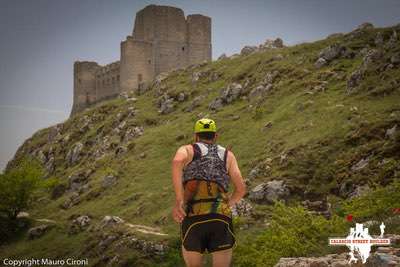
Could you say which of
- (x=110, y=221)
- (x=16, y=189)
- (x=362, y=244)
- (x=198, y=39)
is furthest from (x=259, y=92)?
(x=362, y=244)

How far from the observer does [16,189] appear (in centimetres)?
4338

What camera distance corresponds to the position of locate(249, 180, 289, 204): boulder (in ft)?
84.6

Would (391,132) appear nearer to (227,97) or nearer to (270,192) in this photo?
(270,192)

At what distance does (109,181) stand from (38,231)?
22.1 ft

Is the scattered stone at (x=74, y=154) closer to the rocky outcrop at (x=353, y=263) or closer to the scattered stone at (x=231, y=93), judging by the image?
the scattered stone at (x=231, y=93)

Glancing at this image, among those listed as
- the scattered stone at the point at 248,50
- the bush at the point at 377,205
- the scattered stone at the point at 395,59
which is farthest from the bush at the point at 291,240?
the scattered stone at the point at 248,50

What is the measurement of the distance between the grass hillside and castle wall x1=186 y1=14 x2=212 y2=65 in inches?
478

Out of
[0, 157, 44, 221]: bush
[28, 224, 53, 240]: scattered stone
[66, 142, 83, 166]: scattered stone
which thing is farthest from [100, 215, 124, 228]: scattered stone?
[66, 142, 83, 166]: scattered stone

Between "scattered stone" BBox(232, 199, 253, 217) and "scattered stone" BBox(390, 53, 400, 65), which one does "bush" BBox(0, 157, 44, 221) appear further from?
"scattered stone" BBox(390, 53, 400, 65)

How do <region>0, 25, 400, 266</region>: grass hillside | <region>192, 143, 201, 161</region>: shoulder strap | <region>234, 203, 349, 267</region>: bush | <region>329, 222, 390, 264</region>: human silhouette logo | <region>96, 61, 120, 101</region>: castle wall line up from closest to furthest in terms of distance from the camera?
→ <region>192, 143, 201, 161</region>: shoulder strap, <region>329, 222, 390, 264</region>: human silhouette logo, <region>234, 203, 349, 267</region>: bush, <region>0, 25, 400, 266</region>: grass hillside, <region>96, 61, 120, 101</region>: castle wall

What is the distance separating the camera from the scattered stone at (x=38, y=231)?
37625 mm

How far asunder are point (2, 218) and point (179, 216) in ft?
124

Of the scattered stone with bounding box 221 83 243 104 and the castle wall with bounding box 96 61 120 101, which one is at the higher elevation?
the castle wall with bounding box 96 61 120 101

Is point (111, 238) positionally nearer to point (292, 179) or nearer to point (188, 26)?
point (292, 179)
